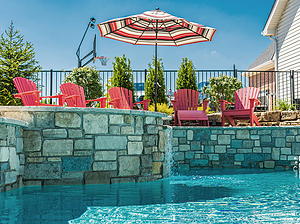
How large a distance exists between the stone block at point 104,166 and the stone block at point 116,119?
490 millimetres

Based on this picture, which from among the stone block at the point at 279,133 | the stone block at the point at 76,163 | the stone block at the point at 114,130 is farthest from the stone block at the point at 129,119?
the stone block at the point at 279,133

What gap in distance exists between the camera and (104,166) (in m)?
3.61

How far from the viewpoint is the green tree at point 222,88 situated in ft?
26.4

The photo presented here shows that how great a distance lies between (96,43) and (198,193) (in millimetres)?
7718

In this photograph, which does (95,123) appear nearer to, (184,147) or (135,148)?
(135,148)

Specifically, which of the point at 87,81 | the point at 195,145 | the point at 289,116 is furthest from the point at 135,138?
the point at 87,81

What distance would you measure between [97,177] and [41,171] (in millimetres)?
621

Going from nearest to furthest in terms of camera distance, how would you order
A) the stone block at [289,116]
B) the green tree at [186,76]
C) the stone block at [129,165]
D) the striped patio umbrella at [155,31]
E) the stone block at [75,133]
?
Answer: the stone block at [75,133]
the stone block at [129,165]
the striped patio umbrella at [155,31]
the stone block at [289,116]
the green tree at [186,76]

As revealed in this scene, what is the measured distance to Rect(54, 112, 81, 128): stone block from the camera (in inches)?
135

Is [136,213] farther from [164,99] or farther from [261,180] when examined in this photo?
[164,99]

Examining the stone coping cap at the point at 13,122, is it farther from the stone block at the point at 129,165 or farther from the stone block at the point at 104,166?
the stone block at the point at 129,165

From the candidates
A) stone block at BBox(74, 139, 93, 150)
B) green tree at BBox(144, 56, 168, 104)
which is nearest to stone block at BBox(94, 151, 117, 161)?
stone block at BBox(74, 139, 93, 150)

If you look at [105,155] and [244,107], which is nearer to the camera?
[105,155]

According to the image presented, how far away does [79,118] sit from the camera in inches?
138
